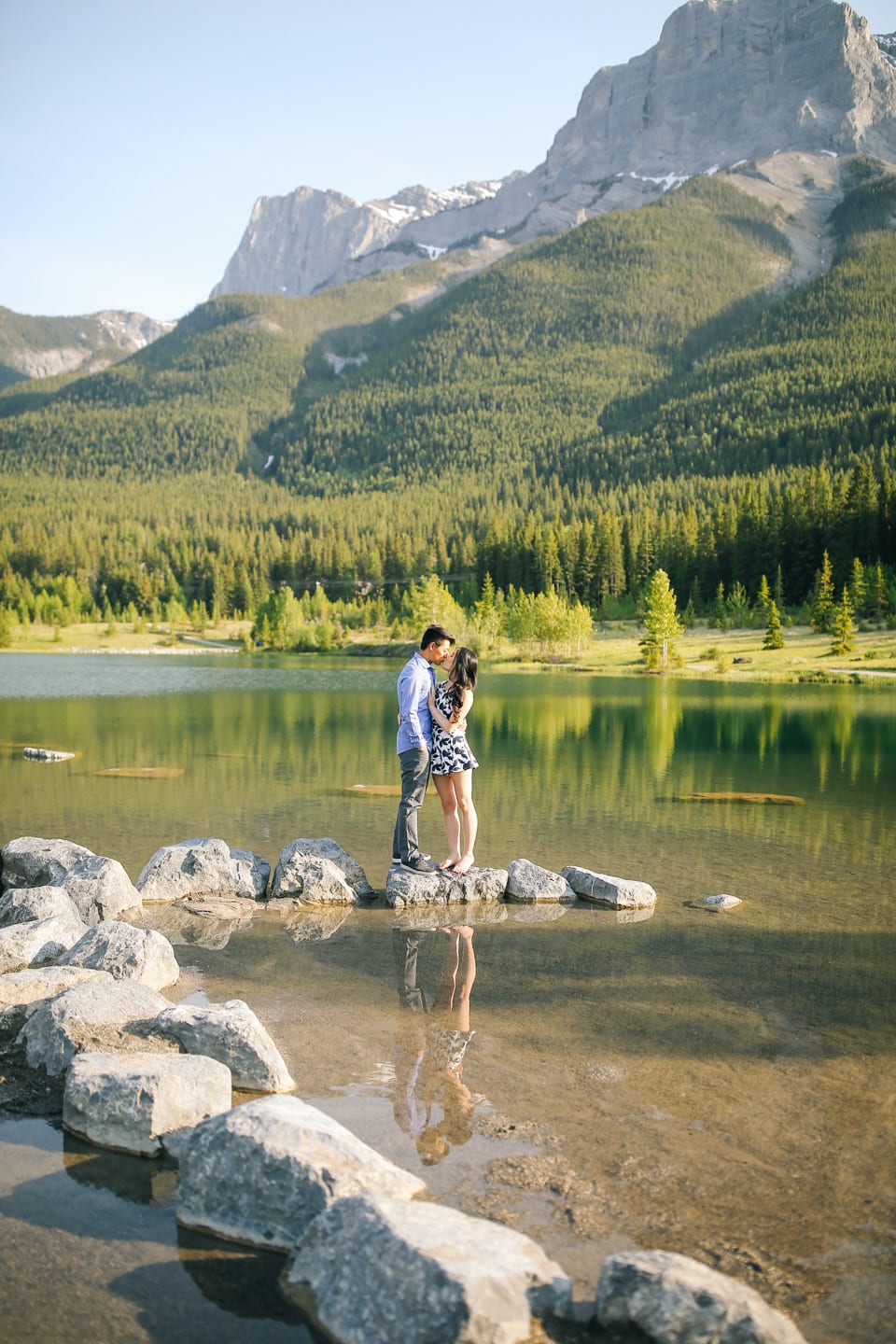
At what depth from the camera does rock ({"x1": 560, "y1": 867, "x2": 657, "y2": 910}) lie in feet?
49.1

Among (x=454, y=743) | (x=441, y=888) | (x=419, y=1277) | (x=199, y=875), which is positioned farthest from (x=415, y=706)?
(x=419, y=1277)

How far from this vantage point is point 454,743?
15273 mm

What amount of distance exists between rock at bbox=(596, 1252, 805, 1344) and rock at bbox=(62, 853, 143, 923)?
1028 cm

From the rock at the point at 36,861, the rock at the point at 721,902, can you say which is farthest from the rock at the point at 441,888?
the rock at the point at 36,861

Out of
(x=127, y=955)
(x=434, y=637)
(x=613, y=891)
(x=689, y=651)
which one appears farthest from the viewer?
(x=689, y=651)

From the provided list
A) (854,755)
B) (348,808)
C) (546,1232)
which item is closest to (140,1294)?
(546,1232)

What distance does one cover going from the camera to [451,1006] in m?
10.8

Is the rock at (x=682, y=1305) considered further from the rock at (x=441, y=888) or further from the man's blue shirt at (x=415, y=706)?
the man's blue shirt at (x=415, y=706)

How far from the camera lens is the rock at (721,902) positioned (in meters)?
15.0

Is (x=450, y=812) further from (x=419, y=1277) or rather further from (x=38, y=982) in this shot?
(x=419, y=1277)

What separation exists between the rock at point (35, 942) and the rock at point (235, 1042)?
3.46m

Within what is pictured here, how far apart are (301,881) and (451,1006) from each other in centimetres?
518

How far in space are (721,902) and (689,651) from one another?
285ft

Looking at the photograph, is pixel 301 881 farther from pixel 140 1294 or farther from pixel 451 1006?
pixel 140 1294
